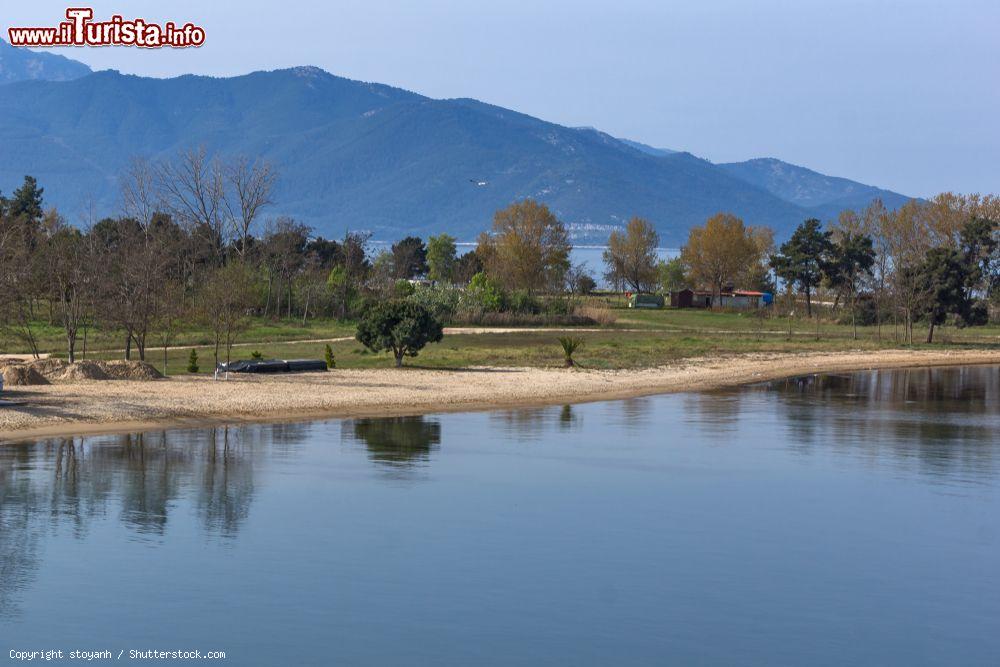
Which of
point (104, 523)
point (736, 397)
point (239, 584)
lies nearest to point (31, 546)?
point (104, 523)

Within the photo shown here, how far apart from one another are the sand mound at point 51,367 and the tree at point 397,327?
1239 centimetres

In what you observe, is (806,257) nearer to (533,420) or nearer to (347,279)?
(347,279)

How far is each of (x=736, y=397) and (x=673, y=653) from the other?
105 ft

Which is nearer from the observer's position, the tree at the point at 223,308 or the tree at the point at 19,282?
the tree at the point at 19,282

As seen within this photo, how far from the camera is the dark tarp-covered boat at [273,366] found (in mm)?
45500

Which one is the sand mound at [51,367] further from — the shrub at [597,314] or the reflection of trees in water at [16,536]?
the shrub at [597,314]

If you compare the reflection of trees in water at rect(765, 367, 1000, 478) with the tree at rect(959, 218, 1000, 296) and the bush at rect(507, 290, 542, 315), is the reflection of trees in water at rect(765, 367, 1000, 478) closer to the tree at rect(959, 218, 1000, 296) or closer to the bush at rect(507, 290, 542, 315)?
the bush at rect(507, 290, 542, 315)

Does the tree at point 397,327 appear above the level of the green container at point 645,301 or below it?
below

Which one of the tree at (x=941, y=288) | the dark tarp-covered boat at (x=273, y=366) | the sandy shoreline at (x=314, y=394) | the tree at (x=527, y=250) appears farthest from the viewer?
the tree at (x=527, y=250)

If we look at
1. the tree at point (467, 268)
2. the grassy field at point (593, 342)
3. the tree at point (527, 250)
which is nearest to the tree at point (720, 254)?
the tree at point (527, 250)

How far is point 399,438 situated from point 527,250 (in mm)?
84039

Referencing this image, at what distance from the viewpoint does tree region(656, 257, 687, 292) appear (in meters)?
140

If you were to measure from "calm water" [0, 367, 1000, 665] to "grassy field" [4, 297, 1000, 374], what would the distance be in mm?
16033

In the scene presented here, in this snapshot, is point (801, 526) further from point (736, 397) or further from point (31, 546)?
point (736, 397)
